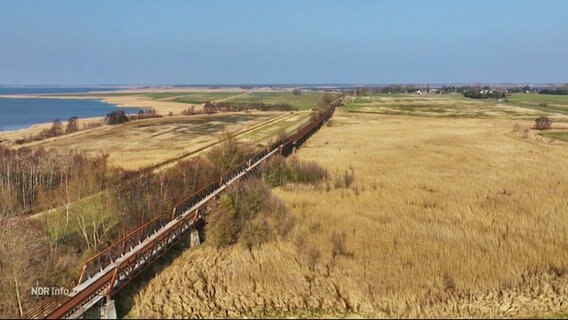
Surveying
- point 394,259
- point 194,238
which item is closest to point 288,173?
point 194,238

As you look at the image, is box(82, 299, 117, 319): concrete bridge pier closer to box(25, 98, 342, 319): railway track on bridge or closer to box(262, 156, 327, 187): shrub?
box(25, 98, 342, 319): railway track on bridge

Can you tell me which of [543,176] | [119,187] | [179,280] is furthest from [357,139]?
[179,280]

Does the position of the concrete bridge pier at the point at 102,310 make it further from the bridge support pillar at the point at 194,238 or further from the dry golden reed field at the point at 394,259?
the bridge support pillar at the point at 194,238

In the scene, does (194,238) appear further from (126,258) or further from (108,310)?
(108,310)

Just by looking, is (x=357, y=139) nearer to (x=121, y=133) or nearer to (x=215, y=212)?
(x=121, y=133)

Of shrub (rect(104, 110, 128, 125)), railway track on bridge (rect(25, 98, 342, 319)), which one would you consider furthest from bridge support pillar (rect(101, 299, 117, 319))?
shrub (rect(104, 110, 128, 125))
